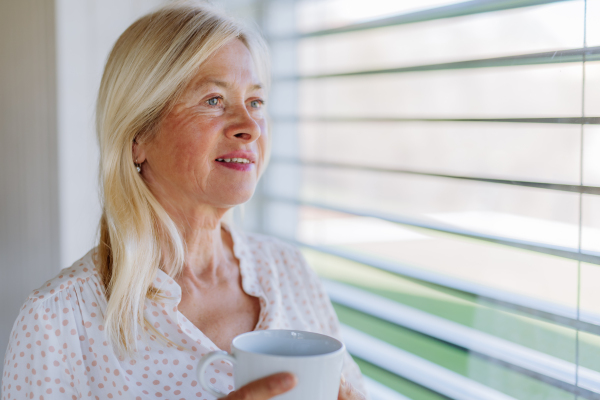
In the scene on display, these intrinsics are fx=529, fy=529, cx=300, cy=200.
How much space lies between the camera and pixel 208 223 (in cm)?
153

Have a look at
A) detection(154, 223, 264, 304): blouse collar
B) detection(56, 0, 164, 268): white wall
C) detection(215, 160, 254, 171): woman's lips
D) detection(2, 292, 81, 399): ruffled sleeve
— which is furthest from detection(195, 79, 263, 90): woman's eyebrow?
detection(56, 0, 164, 268): white wall

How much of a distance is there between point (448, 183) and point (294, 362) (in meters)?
1.10

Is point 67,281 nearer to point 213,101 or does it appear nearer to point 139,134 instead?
point 139,134

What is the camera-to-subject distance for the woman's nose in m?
1.39

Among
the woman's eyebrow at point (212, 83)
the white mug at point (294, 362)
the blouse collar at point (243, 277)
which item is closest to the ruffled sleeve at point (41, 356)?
the blouse collar at point (243, 277)

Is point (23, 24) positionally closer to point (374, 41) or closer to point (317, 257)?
point (374, 41)

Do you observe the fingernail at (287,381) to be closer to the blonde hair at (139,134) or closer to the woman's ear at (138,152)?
the blonde hair at (139,134)

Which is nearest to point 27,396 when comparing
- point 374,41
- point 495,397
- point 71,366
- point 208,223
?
point 71,366

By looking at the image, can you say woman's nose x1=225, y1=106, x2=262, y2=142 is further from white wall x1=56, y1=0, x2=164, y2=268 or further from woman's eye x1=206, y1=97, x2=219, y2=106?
white wall x1=56, y1=0, x2=164, y2=268

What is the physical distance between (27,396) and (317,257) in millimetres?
1461

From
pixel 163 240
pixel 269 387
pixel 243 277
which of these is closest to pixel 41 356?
pixel 163 240

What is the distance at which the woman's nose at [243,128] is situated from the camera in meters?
1.39

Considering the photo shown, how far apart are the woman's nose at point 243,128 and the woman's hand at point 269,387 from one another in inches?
29.4

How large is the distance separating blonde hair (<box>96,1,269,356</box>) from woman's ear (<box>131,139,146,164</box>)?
2cm
